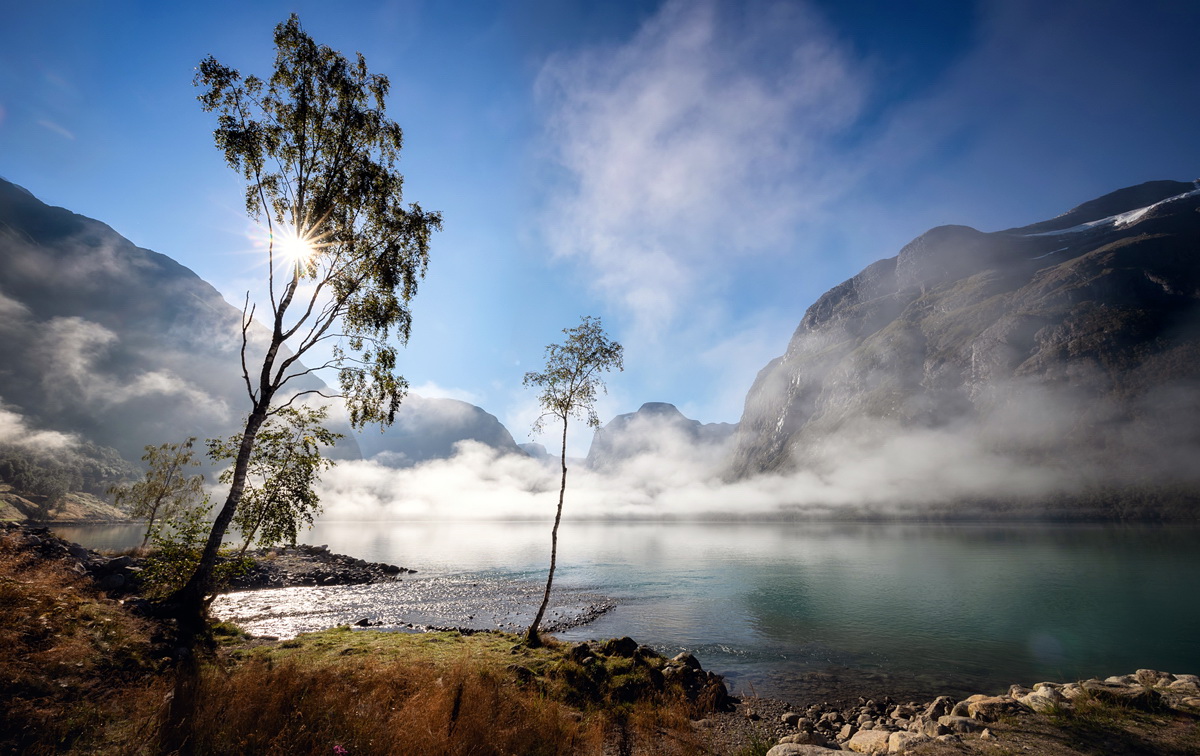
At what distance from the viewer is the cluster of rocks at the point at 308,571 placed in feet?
176

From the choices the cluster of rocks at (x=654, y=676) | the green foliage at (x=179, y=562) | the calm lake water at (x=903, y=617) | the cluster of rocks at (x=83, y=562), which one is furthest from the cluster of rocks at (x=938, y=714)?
the cluster of rocks at (x=83, y=562)

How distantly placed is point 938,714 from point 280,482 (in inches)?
1202

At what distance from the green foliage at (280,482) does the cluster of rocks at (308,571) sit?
97.7ft

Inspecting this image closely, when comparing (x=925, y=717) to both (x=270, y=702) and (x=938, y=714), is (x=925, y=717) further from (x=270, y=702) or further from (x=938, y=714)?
(x=270, y=702)

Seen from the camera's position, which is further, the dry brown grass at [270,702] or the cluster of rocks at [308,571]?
the cluster of rocks at [308,571]

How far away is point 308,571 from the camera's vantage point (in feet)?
209

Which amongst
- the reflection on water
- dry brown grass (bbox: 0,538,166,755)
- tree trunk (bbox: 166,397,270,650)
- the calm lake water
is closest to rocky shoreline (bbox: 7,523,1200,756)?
the calm lake water

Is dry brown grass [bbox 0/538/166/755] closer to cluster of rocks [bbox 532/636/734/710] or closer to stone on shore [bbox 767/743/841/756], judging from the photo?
cluster of rocks [bbox 532/636/734/710]

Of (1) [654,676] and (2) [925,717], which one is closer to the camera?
(2) [925,717]

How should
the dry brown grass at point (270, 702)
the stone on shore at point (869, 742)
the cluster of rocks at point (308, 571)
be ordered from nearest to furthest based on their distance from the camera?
1. the dry brown grass at point (270, 702)
2. the stone on shore at point (869, 742)
3. the cluster of rocks at point (308, 571)

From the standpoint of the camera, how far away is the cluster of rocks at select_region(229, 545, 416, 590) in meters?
53.6

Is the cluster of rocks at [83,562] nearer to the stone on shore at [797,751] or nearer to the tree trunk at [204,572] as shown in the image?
the tree trunk at [204,572]

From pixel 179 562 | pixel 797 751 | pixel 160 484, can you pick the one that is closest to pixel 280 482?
pixel 179 562

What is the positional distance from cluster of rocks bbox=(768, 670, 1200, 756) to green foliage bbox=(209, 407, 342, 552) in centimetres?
2103
